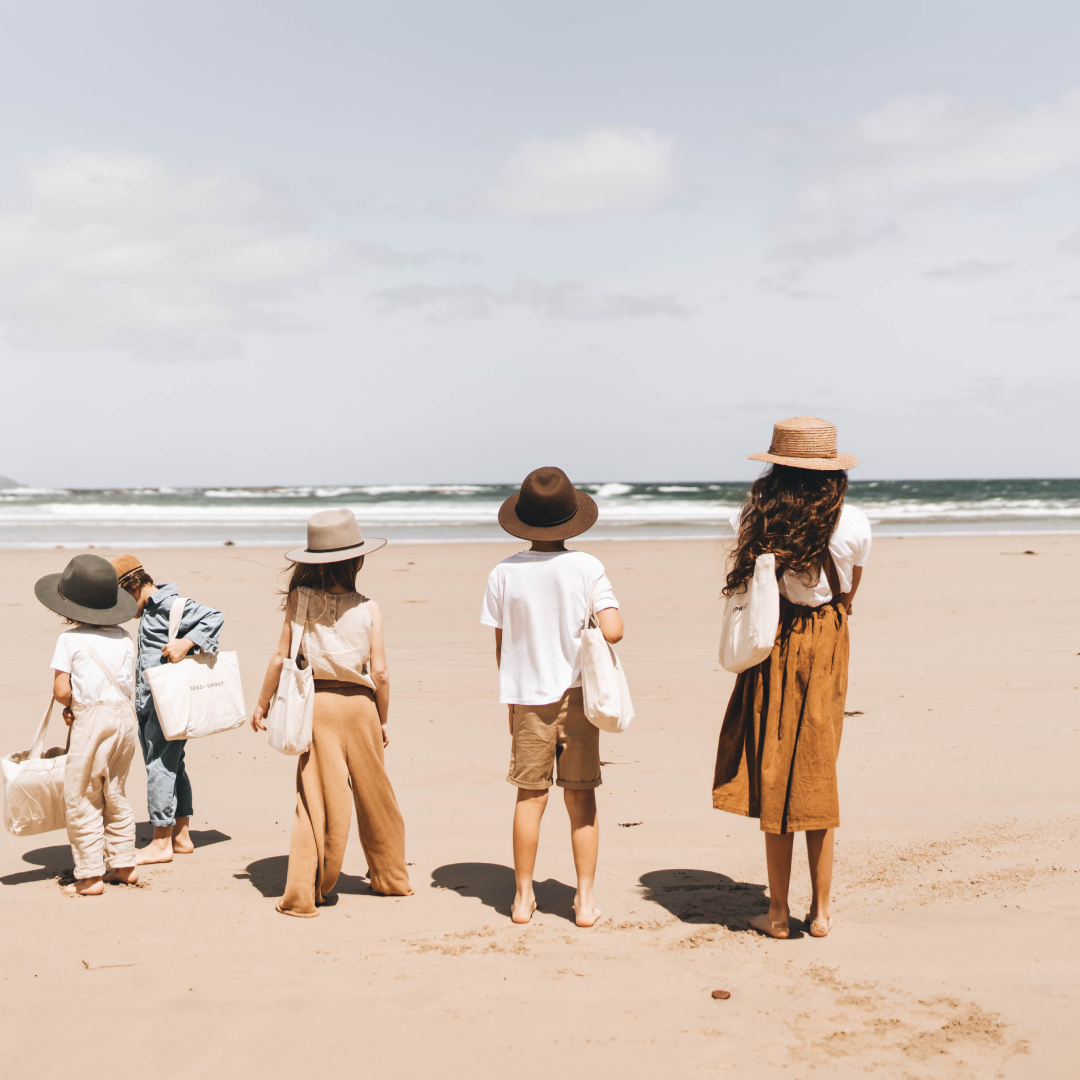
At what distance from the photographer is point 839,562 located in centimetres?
339

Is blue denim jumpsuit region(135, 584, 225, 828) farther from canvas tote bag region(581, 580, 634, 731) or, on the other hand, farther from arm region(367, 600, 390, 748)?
canvas tote bag region(581, 580, 634, 731)

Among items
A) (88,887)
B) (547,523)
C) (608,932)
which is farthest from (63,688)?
(608,932)

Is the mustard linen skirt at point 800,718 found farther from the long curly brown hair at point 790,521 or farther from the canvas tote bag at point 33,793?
the canvas tote bag at point 33,793

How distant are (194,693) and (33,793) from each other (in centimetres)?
71

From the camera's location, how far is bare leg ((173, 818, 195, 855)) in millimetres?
4477

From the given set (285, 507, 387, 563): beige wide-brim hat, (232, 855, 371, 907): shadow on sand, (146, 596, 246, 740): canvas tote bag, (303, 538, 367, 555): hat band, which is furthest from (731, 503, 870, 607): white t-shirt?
(146, 596, 246, 740): canvas tote bag

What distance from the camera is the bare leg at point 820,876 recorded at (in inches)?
138

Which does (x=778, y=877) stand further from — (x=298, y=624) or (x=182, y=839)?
(x=182, y=839)

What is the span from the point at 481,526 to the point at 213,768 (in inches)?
933

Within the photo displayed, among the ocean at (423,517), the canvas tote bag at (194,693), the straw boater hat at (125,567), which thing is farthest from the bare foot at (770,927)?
the ocean at (423,517)

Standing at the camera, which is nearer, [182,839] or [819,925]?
[819,925]

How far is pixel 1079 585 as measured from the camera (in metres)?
13.2

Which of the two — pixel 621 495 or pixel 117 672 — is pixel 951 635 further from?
pixel 621 495

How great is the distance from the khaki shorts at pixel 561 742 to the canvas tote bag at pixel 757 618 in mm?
621
